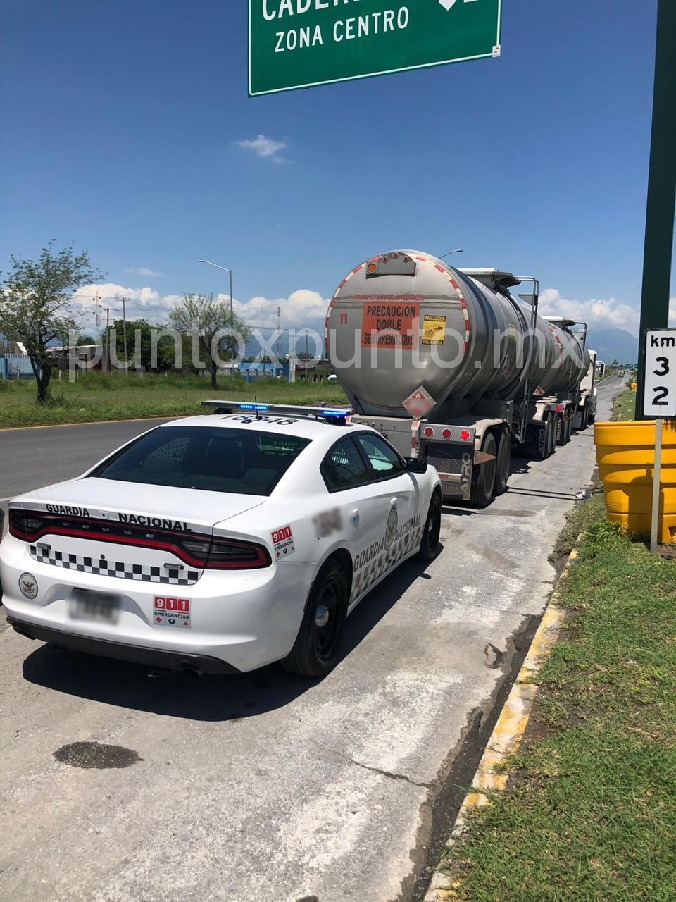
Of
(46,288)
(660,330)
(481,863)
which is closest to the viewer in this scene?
(481,863)

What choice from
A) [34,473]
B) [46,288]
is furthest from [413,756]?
[46,288]

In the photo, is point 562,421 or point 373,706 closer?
point 373,706

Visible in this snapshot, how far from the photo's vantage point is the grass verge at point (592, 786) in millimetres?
2502

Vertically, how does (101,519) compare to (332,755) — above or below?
above

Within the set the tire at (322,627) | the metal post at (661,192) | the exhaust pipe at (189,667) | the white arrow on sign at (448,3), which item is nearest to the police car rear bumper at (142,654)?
the exhaust pipe at (189,667)

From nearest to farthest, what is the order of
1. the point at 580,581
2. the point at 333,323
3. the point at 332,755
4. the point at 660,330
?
the point at 332,755 < the point at 580,581 < the point at 660,330 < the point at 333,323

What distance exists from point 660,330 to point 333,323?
14.8ft

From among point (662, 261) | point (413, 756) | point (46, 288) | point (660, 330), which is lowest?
point (413, 756)

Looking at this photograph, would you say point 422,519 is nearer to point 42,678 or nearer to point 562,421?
point 42,678

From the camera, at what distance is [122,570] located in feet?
11.8

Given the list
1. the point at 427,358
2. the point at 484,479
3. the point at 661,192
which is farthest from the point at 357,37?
the point at 484,479

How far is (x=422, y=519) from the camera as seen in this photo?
6.41 m

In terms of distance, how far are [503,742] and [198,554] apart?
185 cm

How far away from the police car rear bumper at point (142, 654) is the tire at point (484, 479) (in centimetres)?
688
